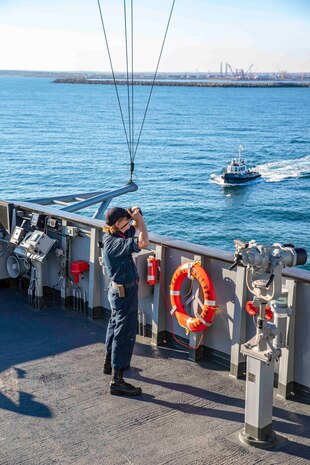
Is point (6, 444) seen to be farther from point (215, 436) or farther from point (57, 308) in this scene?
point (57, 308)

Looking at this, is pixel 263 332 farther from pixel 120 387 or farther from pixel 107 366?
pixel 107 366

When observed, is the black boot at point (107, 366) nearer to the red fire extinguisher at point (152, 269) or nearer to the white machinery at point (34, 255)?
the red fire extinguisher at point (152, 269)

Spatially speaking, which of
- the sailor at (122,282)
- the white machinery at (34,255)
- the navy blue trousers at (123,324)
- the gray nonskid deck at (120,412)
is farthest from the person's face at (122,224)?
the white machinery at (34,255)

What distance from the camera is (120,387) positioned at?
5336 millimetres

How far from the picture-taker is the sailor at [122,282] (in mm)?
5238

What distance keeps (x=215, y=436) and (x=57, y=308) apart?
3.39m

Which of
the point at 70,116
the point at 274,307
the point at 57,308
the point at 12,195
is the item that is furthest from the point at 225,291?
the point at 70,116

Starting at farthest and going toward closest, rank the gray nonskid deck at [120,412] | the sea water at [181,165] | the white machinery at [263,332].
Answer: the sea water at [181,165] < the gray nonskid deck at [120,412] < the white machinery at [263,332]

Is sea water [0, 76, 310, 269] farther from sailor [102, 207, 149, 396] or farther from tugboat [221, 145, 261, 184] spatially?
sailor [102, 207, 149, 396]

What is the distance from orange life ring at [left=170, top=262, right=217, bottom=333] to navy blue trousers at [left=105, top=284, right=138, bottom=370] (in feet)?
Answer: 2.31

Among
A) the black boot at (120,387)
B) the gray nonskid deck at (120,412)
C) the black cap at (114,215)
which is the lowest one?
the gray nonskid deck at (120,412)

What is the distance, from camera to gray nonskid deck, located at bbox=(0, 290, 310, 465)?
175 inches

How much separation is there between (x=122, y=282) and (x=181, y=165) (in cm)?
6158

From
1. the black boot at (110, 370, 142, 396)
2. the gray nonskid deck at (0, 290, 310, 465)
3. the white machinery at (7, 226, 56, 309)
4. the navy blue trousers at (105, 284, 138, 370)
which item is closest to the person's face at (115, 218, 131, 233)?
the navy blue trousers at (105, 284, 138, 370)
